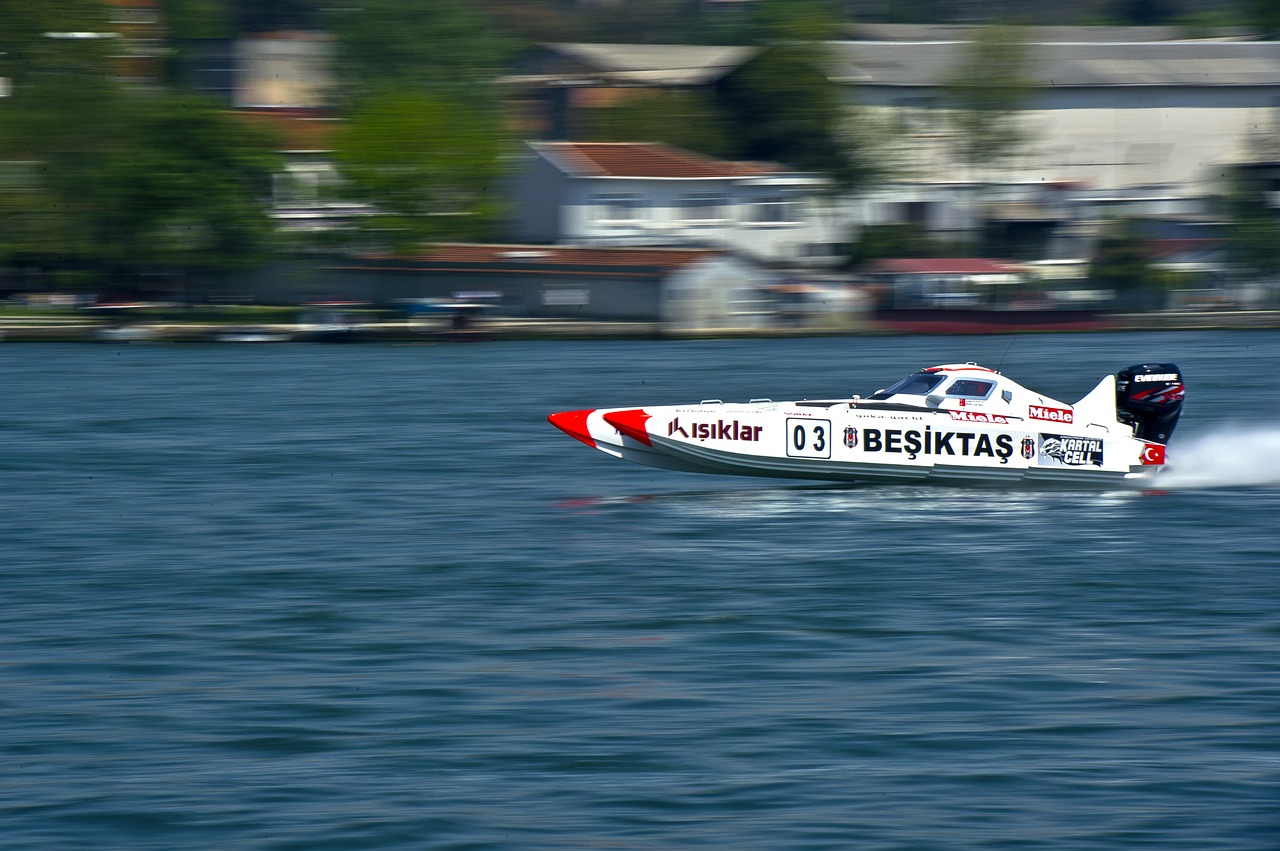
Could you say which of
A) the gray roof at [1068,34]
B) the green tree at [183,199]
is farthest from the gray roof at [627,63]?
the green tree at [183,199]

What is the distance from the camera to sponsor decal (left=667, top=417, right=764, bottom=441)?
13859mm

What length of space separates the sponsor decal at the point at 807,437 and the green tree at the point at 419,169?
38.3 m

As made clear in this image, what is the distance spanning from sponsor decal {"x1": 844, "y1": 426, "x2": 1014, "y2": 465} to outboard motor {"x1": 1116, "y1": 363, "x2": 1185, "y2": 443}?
1.30 m

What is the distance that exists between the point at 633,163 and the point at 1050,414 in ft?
135

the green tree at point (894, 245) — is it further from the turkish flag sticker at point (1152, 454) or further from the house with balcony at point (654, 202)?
the turkish flag sticker at point (1152, 454)

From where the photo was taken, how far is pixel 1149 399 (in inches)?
585

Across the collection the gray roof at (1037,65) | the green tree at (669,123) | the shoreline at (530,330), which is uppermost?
the gray roof at (1037,65)

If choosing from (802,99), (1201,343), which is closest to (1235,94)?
(802,99)

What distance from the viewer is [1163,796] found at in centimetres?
711

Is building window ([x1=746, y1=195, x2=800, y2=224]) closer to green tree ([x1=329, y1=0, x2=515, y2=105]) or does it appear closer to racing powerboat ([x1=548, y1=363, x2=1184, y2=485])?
green tree ([x1=329, y1=0, x2=515, y2=105])

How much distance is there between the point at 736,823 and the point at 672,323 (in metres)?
39.8

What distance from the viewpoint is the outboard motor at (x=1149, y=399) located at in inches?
583

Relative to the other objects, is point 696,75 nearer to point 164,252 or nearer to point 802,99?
point 802,99

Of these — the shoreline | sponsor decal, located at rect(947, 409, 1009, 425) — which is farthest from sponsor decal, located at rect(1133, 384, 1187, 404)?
the shoreline
